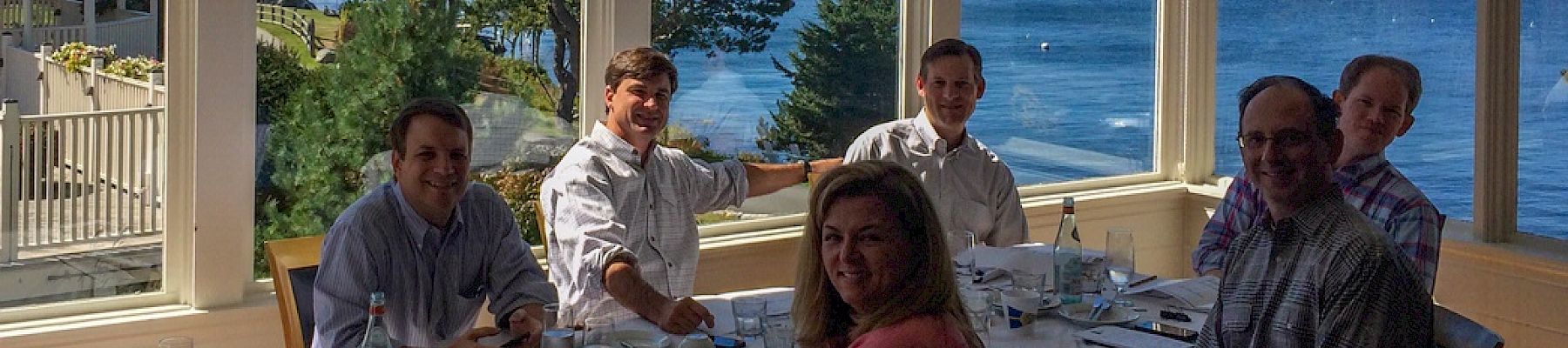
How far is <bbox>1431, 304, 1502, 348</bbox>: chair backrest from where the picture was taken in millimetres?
2838

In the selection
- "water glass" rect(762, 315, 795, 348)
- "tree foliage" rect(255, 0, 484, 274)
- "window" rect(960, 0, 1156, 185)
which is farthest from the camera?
"window" rect(960, 0, 1156, 185)

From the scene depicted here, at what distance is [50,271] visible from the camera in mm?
3918

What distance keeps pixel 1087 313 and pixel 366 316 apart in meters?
1.54

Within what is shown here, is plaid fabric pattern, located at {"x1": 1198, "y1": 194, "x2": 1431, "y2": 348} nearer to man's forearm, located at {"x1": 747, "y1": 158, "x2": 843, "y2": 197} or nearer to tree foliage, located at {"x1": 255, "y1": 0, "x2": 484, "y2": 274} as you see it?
man's forearm, located at {"x1": 747, "y1": 158, "x2": 843, "y2": 197}

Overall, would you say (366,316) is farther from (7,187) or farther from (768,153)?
(768,153)

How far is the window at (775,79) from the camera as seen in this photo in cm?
493

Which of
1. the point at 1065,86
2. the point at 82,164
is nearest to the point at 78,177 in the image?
the point at 82,164

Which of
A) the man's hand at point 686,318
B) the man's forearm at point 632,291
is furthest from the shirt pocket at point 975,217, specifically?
the man's hand at point 686,318

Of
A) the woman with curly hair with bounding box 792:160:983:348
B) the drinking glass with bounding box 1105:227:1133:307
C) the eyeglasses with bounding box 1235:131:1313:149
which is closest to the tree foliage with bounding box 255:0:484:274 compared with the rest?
the drinking glass with bounding box 1105:227:1133:307

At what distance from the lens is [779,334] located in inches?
119

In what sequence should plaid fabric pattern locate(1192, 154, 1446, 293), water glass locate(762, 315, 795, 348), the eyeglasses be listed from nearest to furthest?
1. the eyeglasses
2. water glass locate(762, 315, 795, 348)
3. plaid fabric pattern locate(1192, 154, 1446, 293)

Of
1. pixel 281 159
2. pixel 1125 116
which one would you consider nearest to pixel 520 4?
pixel 281 159

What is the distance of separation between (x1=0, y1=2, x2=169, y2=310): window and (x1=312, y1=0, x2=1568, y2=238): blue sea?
1.03 m

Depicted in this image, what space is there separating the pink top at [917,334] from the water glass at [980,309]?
860 millimetres
